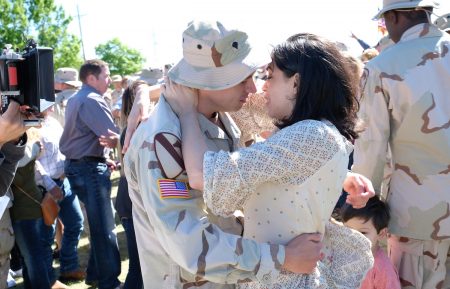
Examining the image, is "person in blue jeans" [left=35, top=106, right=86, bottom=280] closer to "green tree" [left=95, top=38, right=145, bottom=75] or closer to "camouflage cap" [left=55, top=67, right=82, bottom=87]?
"camouflage cap" [left=55, top=67, right=82, bottom=87]

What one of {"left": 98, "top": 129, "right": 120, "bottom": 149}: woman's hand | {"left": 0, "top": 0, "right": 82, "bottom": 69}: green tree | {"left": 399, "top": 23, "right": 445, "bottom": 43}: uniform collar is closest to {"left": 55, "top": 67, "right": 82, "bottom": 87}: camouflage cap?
{"left": 98, "top": 129, "right": 120, "bottom": 149}: woman's hand

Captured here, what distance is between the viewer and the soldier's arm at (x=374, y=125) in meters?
3.15

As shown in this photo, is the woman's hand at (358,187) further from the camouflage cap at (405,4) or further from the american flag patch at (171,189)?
the camouflage cap at (405,4)

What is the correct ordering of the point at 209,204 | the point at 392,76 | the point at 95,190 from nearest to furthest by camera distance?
the point at 209,204 < the point at 392,76 < the point at 95,190

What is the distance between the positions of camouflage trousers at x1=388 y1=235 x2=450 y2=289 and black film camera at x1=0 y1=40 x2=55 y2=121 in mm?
2129

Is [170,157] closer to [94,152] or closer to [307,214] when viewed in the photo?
[307,214]

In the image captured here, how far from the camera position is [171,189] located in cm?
174

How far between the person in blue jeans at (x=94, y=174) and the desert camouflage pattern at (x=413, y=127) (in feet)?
9.73

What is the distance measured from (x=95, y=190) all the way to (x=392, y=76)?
10.6 feet

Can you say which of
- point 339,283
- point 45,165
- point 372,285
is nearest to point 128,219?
point 45,165

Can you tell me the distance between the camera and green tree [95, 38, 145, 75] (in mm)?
67250

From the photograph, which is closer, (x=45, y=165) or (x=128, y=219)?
(x=128, y=219)

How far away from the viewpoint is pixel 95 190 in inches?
211

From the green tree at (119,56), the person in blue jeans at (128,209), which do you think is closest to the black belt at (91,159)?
the person in blue jeans at (128,209)
